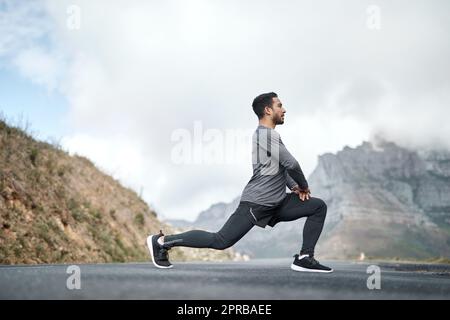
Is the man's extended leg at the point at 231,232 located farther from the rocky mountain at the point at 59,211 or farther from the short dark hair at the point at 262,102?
the rocky mountain at the point at 59,211

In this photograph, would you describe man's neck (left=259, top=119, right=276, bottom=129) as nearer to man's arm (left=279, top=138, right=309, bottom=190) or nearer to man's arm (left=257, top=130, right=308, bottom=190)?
man's arm (left=257, top=130, right=308, bottom=190)

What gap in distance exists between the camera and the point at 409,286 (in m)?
4.77

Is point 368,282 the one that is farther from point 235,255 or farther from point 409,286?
point 235,255

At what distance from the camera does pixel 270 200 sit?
5848 millimetres

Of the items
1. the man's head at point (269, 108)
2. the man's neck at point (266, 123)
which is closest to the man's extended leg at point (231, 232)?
the man's neck at point (266, 123)

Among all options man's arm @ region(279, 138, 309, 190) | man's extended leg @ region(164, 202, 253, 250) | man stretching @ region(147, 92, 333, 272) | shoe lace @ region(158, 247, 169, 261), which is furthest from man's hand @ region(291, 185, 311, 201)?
shoe lace @ region(158, 247, 169, 261)

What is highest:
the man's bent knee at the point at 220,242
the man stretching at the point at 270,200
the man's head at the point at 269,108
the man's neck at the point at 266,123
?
the man's head at the point at 269,108

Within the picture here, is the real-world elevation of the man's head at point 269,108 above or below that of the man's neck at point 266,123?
above

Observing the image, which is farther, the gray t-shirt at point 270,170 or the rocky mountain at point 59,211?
the rocky mountain at point 59,211

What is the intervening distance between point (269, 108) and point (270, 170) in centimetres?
84

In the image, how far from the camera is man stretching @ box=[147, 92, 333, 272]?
5848mm

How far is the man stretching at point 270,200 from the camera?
5.85 metres

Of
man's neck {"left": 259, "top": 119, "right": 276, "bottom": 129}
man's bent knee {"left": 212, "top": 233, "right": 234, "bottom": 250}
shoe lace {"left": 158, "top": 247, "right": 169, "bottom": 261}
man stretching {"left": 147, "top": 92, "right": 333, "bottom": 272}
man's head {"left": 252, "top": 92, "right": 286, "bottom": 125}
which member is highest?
man's head {"left": 252, "top": 92, "right": 286, "bottom": 125}
